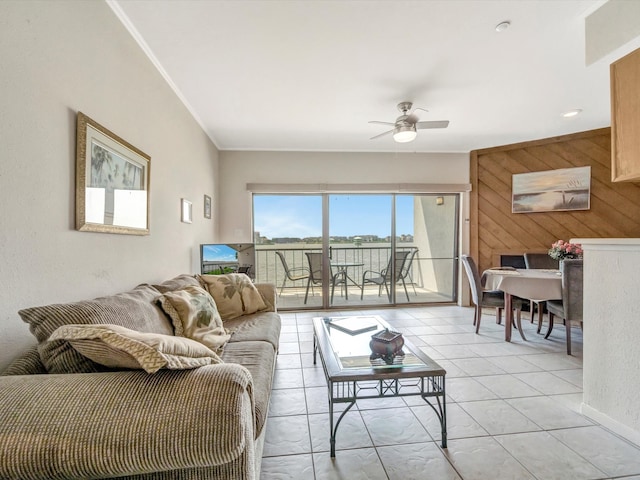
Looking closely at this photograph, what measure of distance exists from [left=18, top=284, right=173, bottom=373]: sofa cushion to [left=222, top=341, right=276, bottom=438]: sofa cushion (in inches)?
15.4

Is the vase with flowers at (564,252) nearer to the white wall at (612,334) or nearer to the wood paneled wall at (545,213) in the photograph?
the wood paneled wall at (545,213)

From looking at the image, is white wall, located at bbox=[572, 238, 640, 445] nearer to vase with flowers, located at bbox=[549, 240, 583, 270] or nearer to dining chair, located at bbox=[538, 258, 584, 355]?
dining chair, located at bbox=[538, 258, 584, 355]

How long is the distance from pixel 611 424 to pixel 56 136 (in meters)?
3.23

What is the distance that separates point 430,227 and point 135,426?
16.0ft

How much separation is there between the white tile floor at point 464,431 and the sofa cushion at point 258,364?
41cm

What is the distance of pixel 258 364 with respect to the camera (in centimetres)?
161

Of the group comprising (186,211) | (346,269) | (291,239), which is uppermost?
(186,211)

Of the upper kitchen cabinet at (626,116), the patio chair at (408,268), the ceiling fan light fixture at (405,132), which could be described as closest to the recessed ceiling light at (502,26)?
the upper kitchen cabinet at (626,116)

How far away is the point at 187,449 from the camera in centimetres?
77

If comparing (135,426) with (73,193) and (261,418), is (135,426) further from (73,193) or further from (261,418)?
(73,193)

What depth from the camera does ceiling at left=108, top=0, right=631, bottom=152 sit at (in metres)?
1.83

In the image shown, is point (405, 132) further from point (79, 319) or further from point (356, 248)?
point (79, 319)

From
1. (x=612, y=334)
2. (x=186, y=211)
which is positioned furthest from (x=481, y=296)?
(x=186, y=211)

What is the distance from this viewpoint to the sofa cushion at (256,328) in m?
2.00
